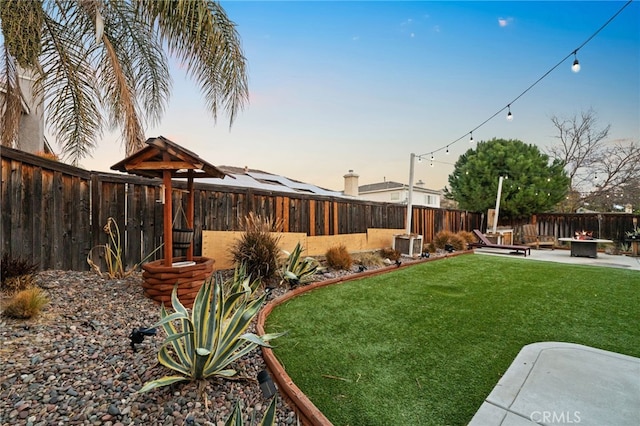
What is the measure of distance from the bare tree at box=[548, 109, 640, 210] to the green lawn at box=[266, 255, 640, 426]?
675 inches

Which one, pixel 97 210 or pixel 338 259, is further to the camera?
pixel 338 259

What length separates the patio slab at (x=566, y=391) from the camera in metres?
1.69

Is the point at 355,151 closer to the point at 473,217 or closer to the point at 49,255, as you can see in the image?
the point at 473,217

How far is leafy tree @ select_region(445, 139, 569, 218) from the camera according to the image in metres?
13.6

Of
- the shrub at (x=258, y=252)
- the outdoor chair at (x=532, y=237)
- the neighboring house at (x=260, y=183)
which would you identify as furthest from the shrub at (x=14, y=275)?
the outdoor chair at (x=532, y=237)

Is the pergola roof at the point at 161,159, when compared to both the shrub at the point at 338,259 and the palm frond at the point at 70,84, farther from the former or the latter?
the shrub at the point at 338,259

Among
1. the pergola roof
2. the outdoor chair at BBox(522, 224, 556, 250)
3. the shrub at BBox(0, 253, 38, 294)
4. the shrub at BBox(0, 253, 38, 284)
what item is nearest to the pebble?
the shrub at BBox(0, 253, 38, 294)

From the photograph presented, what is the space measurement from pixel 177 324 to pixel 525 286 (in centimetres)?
553

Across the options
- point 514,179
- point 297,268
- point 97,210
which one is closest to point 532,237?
point 514,179

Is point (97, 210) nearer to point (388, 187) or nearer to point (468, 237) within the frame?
point (468, 237)

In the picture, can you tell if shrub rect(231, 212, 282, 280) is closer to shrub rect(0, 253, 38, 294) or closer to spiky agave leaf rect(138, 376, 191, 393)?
shrub rect(0, 253, 38, 294)

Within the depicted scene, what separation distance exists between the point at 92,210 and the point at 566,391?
17.6 feet

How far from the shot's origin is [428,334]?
2938 millimetres

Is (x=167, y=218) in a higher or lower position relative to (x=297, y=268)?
higher
